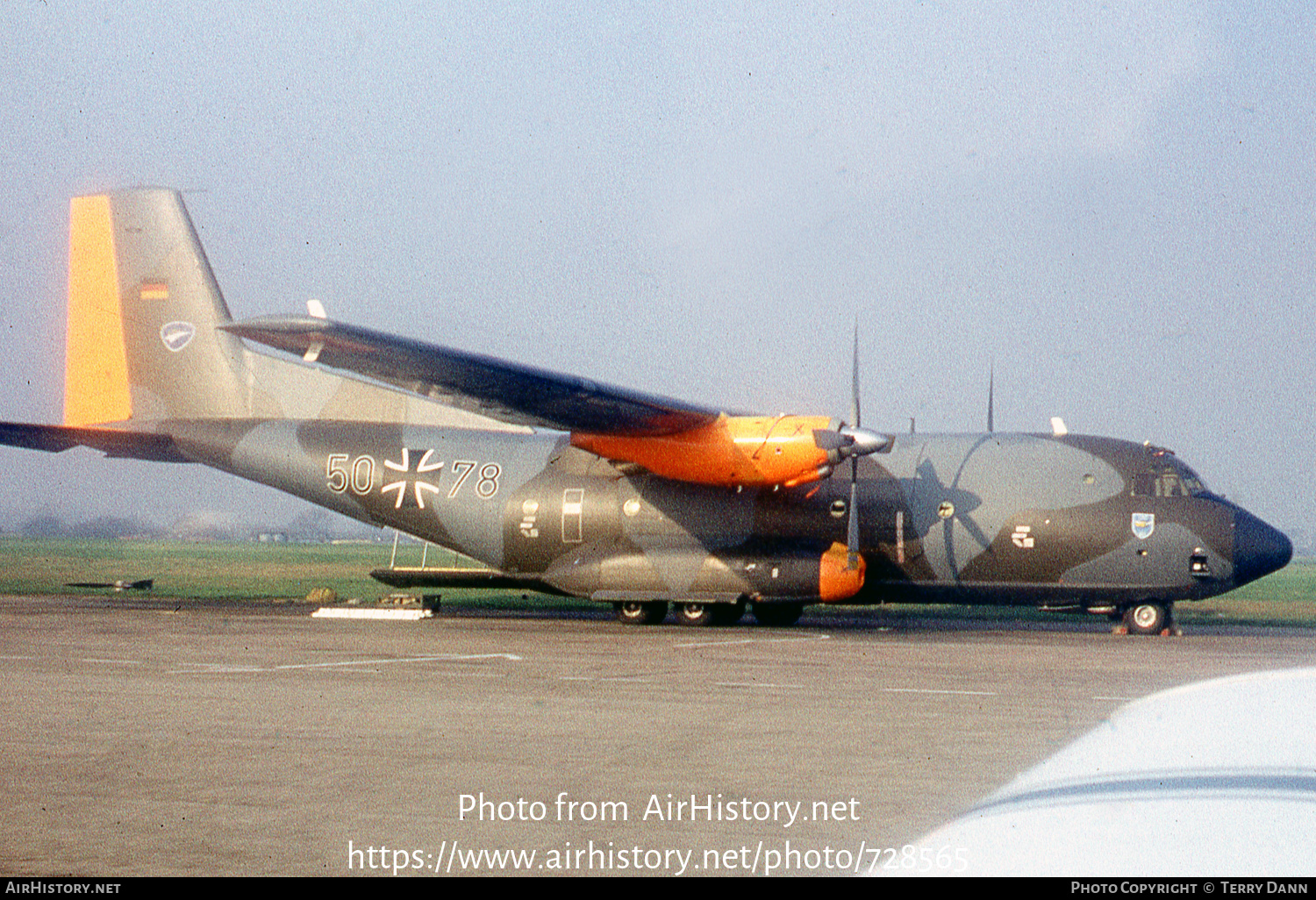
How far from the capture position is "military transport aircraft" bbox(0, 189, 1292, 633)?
18.1m

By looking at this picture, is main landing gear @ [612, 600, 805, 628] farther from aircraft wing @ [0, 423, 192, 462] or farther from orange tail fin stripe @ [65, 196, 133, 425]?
orange tail fin stripe @ [65, 196, 133, 425]

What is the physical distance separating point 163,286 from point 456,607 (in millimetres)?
8625

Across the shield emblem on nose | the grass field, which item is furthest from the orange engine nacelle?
the grass field

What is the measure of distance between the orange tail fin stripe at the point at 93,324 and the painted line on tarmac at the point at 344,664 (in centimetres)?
1176

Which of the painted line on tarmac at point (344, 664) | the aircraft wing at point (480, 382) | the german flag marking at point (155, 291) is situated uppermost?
the german flag marking at point (155, 291)

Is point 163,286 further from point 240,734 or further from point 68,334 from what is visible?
point 240,734

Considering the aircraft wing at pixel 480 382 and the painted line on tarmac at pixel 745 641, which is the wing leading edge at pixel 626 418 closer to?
the aircraft wing at pixel 480 382

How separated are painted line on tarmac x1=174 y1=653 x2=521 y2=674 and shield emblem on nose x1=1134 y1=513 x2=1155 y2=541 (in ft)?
32.7

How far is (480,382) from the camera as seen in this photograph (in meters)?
17.8

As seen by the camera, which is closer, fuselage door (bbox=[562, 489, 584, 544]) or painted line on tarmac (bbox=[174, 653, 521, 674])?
painted line on tarmac (bbox=[174, 653, 521, 674])

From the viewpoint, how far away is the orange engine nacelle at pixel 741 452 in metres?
17.8

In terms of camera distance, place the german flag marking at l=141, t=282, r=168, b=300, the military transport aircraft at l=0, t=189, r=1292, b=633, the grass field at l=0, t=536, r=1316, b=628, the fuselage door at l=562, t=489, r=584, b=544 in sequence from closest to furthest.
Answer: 1. the military transport aircraft at l=0, t=189, r=1292, b=633
2. the fuselage door at l=562, t=489, r=584, b=544
3. the german flag marking at l=141, t=282, r=168, b=300
4. the grass field at l=0, t=536, r=1316, b=628

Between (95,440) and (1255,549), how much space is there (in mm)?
19731

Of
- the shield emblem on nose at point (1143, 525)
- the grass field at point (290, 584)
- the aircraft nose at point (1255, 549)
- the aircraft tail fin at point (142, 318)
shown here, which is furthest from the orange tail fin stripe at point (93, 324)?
the aircraft nose at point (1255, 549)
